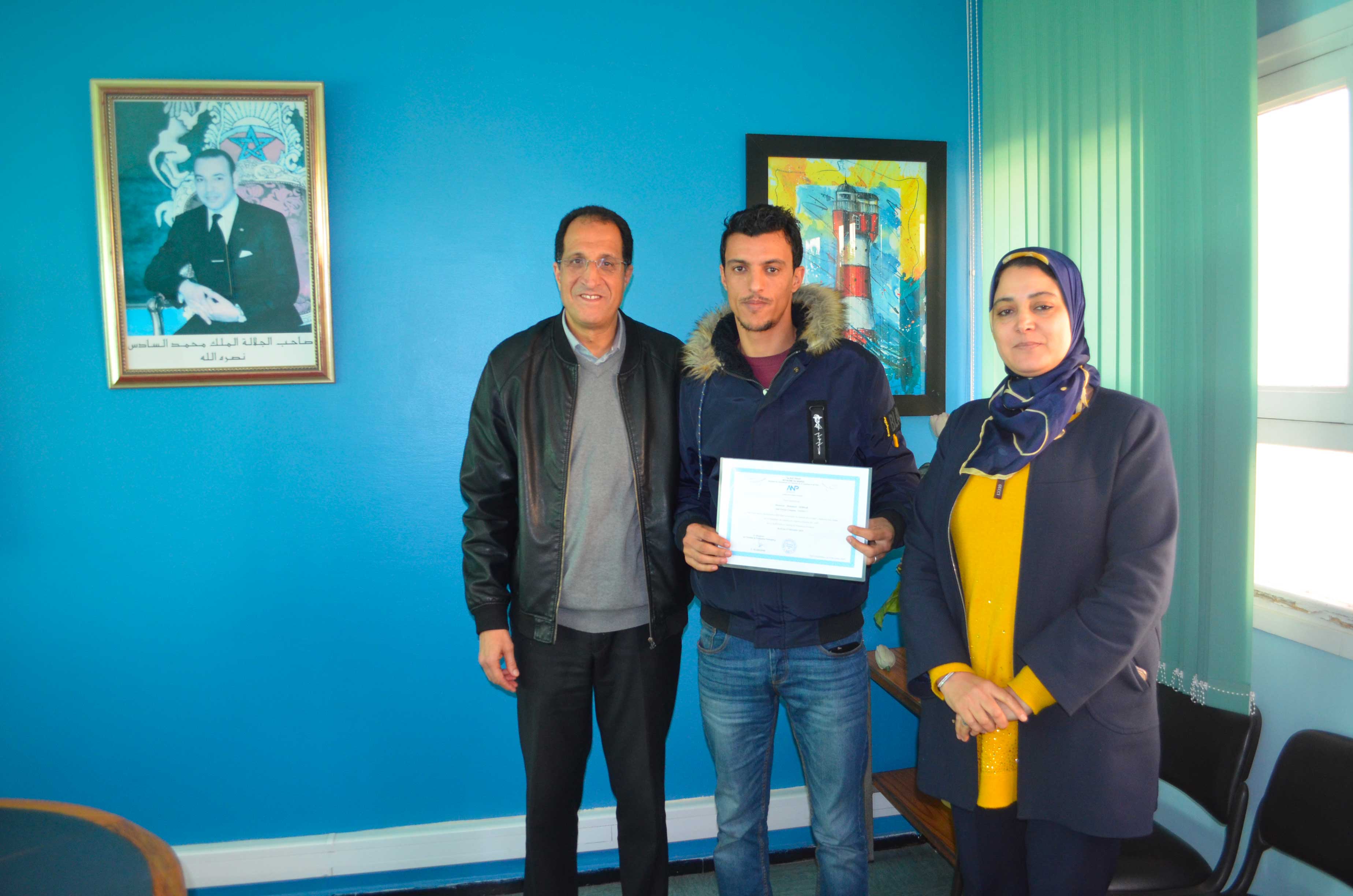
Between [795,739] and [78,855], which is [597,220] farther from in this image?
[78,855]

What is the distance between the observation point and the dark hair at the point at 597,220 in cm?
199

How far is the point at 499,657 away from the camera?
77.7 inches

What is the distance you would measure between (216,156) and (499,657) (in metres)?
1.78

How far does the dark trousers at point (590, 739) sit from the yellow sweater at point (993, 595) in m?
0.77

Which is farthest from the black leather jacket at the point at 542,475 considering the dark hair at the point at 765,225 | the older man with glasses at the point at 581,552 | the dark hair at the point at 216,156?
the dark hair at the point at 216,156

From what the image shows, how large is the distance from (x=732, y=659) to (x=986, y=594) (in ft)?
2.06

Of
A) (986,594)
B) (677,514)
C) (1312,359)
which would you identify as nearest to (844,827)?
(986,594)

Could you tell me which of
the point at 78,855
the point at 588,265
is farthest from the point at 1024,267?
the point at 78,855

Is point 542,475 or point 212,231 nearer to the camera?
point 542,475

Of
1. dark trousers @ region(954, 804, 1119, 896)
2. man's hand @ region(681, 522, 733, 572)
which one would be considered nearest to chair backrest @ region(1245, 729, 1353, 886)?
dark trousers @ region(954, 804, 1119, 896)

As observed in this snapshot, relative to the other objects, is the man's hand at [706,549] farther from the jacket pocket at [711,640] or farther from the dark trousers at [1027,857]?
the dark trousers at [1027,857]

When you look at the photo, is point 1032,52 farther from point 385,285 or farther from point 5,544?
point 5,544

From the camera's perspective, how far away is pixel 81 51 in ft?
7.46

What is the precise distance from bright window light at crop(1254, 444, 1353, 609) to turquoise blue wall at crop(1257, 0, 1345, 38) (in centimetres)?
100
